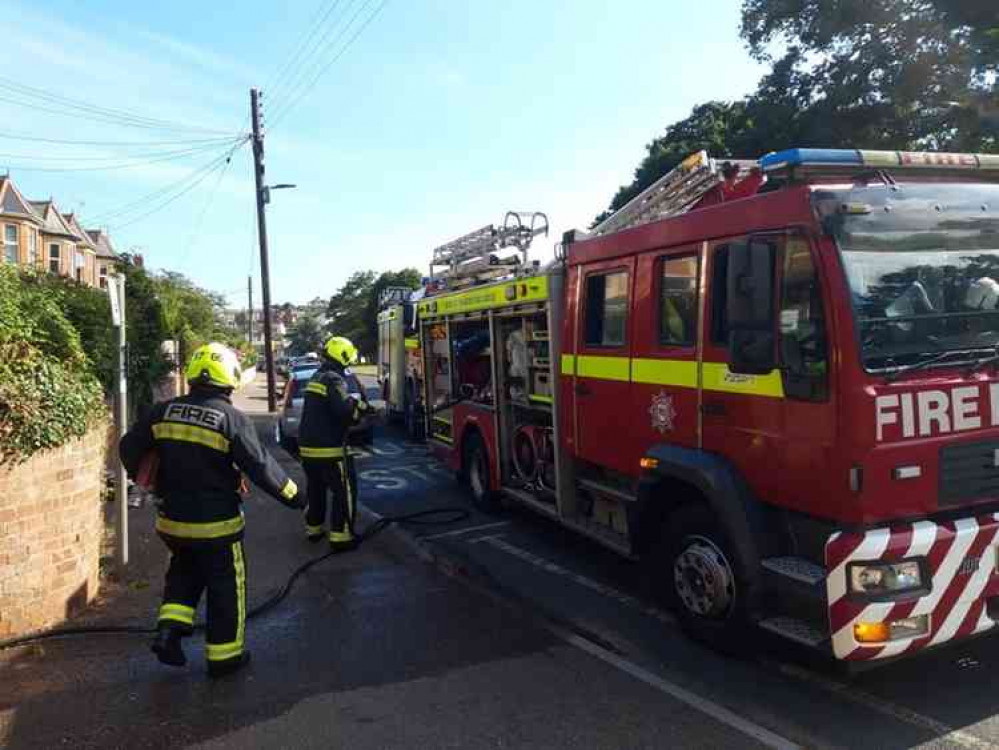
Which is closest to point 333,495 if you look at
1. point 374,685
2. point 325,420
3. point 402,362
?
point 325,420

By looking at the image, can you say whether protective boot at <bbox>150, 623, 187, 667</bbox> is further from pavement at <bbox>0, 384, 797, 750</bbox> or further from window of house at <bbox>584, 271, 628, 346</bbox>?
window of house at <bbox>584, 271, 628, 346</bbox>

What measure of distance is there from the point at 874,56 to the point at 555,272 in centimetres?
1890

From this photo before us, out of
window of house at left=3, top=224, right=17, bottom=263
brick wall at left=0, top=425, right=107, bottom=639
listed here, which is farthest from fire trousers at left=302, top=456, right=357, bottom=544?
window of house at left=3, top=224, right=17, bottom=263

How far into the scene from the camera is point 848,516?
363 centimetres

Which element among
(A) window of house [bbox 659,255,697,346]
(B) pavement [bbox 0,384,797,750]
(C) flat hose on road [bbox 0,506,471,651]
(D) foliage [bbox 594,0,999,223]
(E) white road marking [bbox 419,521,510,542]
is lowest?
(B) pavement [bbox 0,384,797,750]

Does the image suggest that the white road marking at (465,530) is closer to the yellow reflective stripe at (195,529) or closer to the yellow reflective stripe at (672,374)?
the yellow reflective stripe at (672,374)

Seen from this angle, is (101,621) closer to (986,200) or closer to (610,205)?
(986,200)

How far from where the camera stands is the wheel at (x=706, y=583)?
427 centimetres

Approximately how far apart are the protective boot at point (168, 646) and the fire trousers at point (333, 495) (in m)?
2.64

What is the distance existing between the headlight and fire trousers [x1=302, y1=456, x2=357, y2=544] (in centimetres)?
463

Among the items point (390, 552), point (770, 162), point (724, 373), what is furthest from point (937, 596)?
point (390, 552)

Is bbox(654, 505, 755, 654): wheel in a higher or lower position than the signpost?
lower

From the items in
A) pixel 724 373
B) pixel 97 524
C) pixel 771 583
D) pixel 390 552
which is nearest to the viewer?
pixel 771 583

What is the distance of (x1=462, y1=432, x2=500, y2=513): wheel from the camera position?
8.25 metres
